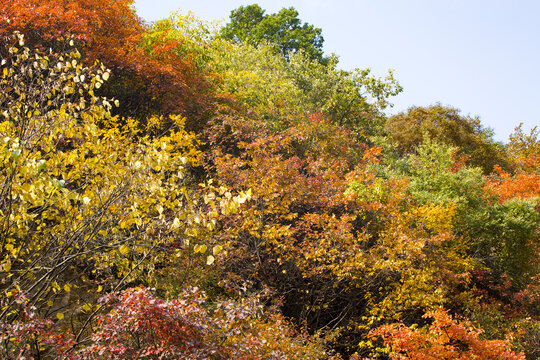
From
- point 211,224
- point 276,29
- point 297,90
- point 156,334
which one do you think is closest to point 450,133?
point 297,90

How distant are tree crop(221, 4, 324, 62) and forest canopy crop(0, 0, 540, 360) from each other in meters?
22.5

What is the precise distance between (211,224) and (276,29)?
147ft

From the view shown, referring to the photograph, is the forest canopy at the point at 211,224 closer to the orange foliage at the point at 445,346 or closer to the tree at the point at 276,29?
the orange foliage at the point at 445,346

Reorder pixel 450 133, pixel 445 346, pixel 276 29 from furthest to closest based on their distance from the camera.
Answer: pixel 276 29 < pixel 450 133 < pixel 445 346

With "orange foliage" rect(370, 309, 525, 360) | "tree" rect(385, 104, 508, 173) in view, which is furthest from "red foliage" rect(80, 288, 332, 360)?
"tree" rect(385, 104, 508, 173)

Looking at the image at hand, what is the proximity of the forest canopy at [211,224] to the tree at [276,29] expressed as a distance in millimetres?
22518

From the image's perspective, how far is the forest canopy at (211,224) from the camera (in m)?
5.43

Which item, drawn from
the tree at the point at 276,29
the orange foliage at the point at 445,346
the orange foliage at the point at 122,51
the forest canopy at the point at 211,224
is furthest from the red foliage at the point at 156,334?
the tree at the point at 276,29

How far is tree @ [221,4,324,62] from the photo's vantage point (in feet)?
146

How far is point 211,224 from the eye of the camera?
3850 mm

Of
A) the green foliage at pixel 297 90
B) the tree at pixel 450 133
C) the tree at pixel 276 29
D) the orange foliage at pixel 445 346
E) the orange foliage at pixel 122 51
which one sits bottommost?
the orange foliage at pixel 445 346

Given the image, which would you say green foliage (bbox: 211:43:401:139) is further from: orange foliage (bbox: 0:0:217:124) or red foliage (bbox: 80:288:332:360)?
red foliage (bbox: 80:288:332:360)

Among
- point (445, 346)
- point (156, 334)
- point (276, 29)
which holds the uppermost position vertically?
point (276, 29)

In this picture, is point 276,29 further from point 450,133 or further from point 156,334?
point 156,334
